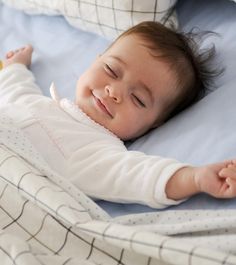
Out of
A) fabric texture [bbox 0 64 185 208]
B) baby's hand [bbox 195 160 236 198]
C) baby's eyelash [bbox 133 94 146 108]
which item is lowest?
fabric texture [bbox 0 64 185 208]

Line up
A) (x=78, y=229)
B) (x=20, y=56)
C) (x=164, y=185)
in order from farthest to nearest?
1. (x=20, y=56)
2. (x=164, y=185)
3. (x=78, y=229)

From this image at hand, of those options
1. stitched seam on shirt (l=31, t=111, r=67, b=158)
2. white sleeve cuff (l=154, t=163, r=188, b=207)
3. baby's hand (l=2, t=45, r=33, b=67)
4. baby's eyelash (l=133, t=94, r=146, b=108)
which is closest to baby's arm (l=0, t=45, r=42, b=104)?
baby's hand (l=2, t=45, r=33, b=67)

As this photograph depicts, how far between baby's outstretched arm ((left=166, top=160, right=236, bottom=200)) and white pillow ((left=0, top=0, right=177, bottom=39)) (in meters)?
0.56

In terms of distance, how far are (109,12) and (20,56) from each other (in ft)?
0.93

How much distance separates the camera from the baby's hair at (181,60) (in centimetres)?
121

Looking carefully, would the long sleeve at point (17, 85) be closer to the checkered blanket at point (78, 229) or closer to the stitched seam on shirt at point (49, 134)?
the stitched seam on shirt at point (49, 134)

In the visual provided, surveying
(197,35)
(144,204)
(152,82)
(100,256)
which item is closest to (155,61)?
(152,82)

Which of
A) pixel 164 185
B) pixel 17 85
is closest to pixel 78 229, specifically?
pixel 164 185

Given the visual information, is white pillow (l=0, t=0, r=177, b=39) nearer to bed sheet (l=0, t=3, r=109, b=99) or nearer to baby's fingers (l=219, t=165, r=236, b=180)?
bed sheet (l=0, t=3, r=109, b=99)

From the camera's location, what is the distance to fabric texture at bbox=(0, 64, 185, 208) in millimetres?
957

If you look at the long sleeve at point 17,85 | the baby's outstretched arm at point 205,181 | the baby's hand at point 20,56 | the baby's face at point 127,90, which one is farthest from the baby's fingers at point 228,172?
the baby's hand at point 20,56

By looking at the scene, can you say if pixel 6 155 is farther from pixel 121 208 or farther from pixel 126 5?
pixel 126 5

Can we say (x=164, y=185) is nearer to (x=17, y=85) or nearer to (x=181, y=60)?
(x=181, y=60)

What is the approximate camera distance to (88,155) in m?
1.06
